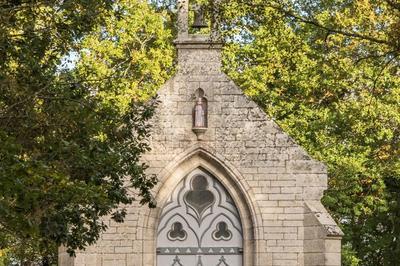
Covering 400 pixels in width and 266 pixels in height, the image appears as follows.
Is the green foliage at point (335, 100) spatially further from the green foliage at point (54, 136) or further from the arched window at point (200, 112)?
the green foliage at point (54, 136)

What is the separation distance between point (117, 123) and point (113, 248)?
12.4ft

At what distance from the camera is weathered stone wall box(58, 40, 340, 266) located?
19812mm

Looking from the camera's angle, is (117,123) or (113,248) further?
(113,248)

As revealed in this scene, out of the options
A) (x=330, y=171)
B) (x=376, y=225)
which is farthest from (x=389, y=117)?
(x=376, y=225)

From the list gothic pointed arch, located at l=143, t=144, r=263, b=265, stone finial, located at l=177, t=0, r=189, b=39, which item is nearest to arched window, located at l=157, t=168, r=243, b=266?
gothic pointed arch, located at l=143, t=144, r=263, b=265

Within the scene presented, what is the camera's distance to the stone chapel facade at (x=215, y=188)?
1981 cm

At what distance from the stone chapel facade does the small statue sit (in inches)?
0.8

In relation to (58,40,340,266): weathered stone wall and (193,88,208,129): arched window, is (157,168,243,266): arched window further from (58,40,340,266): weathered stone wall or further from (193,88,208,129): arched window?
(193,88,208,129): arched window

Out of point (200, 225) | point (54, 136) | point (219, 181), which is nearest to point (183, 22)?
point (219, 181)

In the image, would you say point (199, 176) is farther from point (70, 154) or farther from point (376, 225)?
point (376, 225)

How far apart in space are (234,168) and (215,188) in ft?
2.08

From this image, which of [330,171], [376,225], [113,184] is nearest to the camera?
[113,184]

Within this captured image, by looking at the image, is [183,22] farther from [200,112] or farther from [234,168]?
[234,168]

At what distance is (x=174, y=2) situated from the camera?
19625 millimetres
